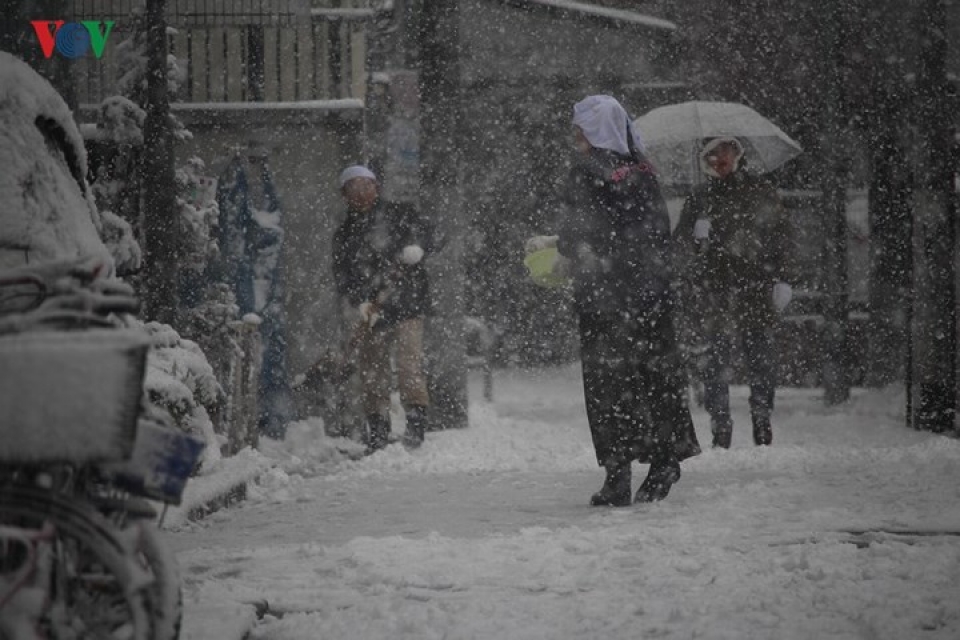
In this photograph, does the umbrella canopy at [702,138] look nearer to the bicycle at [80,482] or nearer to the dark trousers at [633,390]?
the dark trousers at [633,390]

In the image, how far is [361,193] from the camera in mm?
11445

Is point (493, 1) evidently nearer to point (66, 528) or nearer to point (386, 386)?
point (386, 386)

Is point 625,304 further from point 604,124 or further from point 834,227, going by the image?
point 834,227

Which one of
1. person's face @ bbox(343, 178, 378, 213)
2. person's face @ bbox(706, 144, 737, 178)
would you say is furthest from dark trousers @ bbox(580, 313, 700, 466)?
person's face @ bbox(343, 178, 378, 213)

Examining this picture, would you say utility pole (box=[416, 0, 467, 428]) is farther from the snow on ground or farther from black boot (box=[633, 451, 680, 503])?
black boot (box=[633, 451, 680, 503])

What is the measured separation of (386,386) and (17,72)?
6.30 meters

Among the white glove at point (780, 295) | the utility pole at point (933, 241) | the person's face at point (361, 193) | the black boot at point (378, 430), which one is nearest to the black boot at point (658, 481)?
the white glove at point (780, 295)

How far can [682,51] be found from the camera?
17719mm

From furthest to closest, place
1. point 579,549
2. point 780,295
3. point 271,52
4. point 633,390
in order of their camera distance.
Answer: point 271,52 < point 780,295 < point 633,390 < point 579,549

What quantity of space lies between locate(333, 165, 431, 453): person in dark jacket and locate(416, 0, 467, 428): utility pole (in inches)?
29.3

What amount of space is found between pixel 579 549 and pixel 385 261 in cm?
558

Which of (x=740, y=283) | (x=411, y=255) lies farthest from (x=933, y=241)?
(x=411, y=255)

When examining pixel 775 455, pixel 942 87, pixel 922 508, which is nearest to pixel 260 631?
pixel 922 508

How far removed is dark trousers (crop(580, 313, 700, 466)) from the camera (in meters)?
7.57
